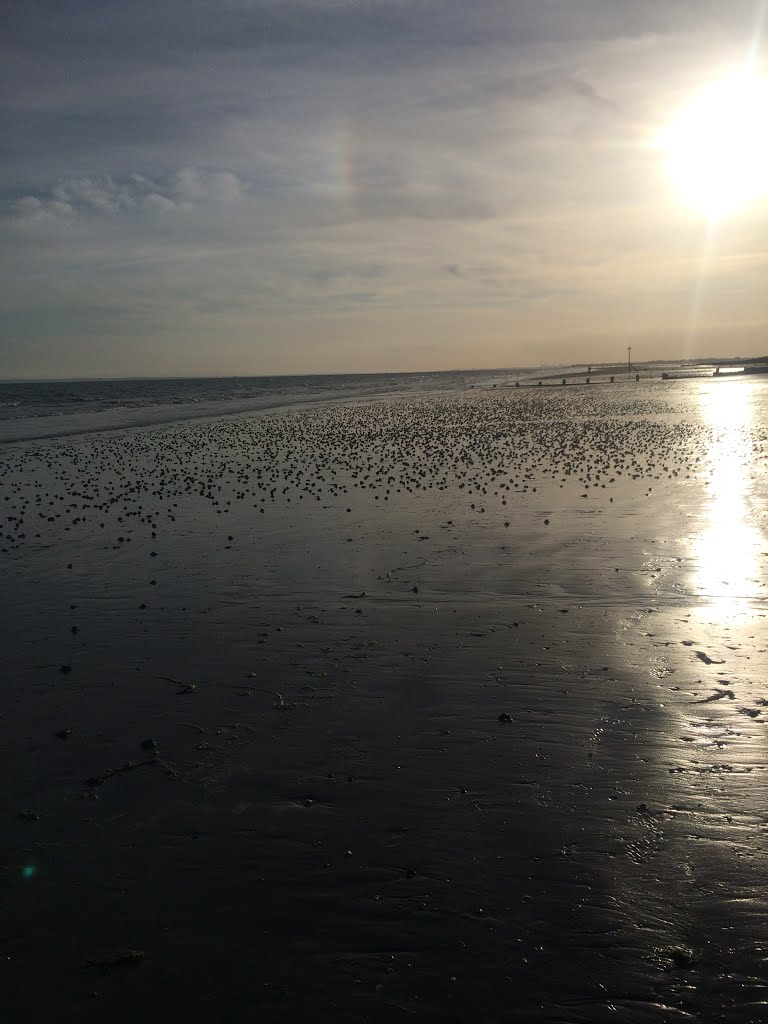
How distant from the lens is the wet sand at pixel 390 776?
5.55m

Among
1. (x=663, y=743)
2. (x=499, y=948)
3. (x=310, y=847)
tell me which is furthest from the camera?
(x=663, y=743)

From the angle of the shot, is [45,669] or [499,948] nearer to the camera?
[499,948]

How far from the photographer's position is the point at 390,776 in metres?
7.98

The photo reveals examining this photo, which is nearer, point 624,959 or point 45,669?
point 624,959

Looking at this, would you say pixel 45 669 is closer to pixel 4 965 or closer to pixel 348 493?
pixel 4 965

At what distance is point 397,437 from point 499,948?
38.8 metres

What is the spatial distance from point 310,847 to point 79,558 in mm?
12632

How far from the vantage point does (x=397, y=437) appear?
4384cm

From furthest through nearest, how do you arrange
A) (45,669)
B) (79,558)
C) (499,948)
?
(79,558) < (45,669) < (499,948)

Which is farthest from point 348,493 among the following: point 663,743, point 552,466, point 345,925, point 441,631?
point 345,925

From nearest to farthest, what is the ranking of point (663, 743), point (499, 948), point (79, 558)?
1. point (499, 948)
2. point (663, 743)
3. point (79, 558)

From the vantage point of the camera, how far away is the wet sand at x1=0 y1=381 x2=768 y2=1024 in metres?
5.55

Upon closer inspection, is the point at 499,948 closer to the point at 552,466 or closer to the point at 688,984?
the point at 688,984

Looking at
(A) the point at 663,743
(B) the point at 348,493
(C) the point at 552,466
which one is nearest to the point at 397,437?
(C) the point at 552,466
